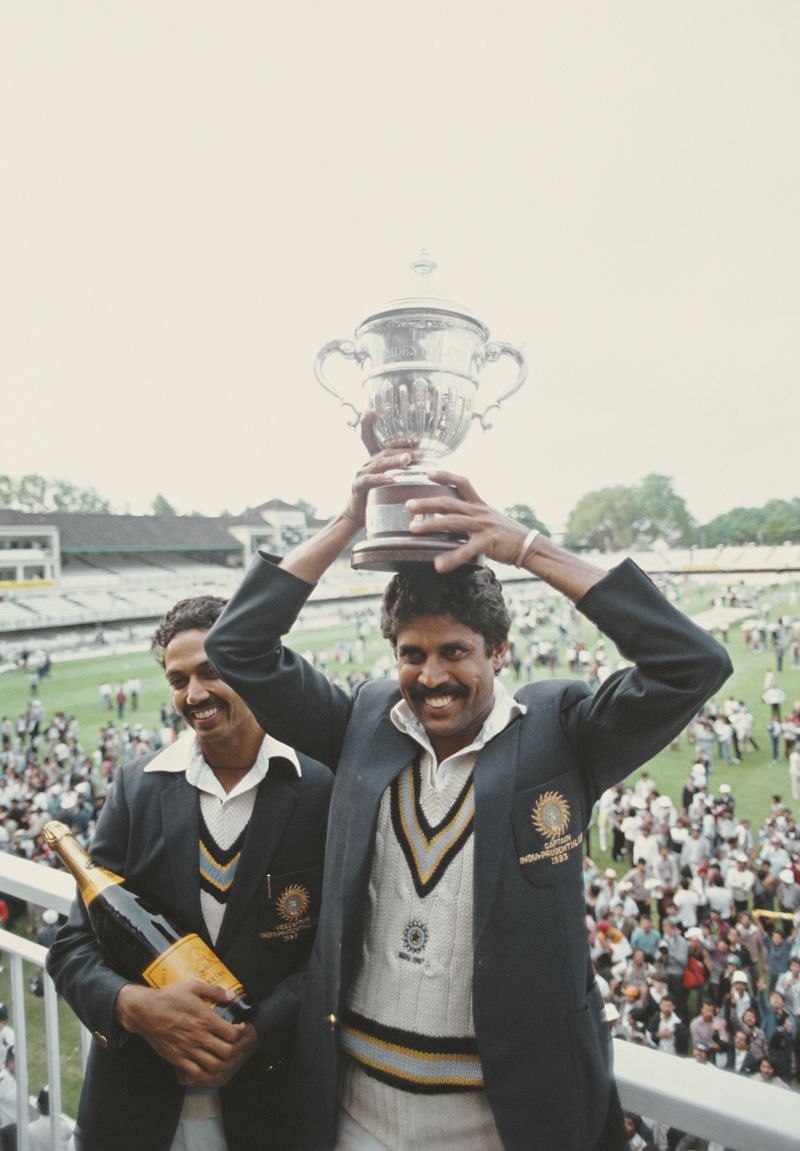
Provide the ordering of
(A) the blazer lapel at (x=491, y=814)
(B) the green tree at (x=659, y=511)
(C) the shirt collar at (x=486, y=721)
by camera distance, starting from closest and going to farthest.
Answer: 1. (A) the blazer lapel at (x=491, y=814)
2. (C) the shirt collar at (x=486, y=721)
3. (B) the green tree at (x=659, y=511)

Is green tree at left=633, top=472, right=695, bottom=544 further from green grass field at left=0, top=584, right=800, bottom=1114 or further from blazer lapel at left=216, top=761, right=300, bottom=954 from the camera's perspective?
blazer lapel at left=216, top=761, right=300, bottom=954

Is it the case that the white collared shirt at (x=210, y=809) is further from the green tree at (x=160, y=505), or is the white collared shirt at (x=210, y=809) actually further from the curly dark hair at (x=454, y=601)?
the green tree at (x=160, y=505)

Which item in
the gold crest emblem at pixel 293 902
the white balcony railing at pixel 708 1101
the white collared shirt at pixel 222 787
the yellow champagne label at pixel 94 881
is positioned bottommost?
the white balcony railing at pixel 708 1101

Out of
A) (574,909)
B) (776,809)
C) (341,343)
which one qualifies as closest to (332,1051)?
(574,909)

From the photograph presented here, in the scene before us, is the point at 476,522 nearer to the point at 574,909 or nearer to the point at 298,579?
the point at 298,579

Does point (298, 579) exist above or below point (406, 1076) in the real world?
above

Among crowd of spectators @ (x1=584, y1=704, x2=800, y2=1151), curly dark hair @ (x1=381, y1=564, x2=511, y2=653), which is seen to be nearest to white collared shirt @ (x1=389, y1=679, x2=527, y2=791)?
curly dark hair @ (x1=381, y1=564, x2=511, y2=653)

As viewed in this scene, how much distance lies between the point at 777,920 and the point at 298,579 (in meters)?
8.59

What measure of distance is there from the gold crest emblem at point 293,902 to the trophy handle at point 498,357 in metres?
1.10

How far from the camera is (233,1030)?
1.41 metres

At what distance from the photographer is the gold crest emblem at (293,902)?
5.10 ft

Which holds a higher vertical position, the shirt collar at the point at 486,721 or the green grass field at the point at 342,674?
the shirt collar at the point at 486,721

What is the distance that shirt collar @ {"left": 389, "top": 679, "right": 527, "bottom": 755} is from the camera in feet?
4.59

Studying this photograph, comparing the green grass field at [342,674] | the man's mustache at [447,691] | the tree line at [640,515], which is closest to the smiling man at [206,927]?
the man's mustache at [447,691]
